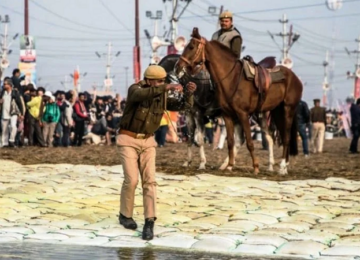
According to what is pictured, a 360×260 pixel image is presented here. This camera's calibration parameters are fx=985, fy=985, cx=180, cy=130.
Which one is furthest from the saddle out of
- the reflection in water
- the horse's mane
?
the reflection in water

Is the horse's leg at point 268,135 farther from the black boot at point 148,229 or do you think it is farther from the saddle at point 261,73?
the black boot at point 148,229

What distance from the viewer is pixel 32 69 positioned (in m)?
41.3

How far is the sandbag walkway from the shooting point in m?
10.1

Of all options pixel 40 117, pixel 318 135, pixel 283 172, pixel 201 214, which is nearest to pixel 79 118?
pixel 40 117

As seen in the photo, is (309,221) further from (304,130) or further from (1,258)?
(304,130)

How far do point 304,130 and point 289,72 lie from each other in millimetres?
12428

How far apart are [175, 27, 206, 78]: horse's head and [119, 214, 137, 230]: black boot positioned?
21.0ft

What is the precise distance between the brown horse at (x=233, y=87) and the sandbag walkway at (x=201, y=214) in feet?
5.52

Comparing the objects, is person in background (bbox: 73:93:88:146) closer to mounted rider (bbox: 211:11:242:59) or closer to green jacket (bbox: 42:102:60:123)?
green jacket (bbox: 42:102:60:123)

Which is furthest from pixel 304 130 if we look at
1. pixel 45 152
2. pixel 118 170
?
pixel 118 170

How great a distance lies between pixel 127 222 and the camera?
11070 mm

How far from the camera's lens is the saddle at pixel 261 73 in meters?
18.3

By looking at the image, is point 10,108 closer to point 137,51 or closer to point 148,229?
point 148,229

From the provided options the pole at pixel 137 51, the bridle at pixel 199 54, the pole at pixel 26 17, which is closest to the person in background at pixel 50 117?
the bridle at pixel 199 54
